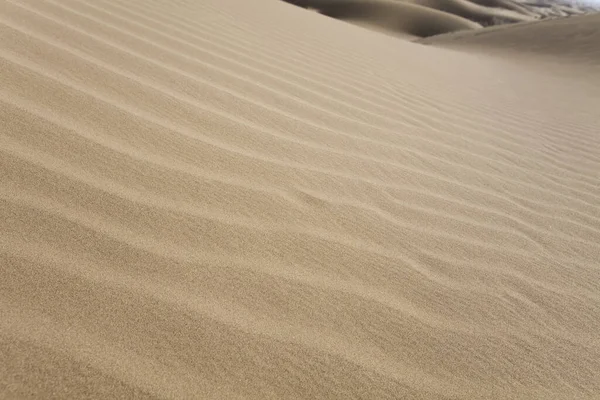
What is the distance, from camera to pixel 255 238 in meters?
1.57

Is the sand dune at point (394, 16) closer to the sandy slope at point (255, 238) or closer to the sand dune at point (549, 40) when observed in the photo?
the sand dune at point (549, 40)

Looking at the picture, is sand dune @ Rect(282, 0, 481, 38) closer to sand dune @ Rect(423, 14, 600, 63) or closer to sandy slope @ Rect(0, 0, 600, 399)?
sand dune @ Rect(423, 14, 600, 63)

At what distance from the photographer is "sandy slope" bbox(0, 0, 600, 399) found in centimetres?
118

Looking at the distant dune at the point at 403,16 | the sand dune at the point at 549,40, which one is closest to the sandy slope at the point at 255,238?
the sand dune at the point at 549,40

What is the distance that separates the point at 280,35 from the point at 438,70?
141 centimetres

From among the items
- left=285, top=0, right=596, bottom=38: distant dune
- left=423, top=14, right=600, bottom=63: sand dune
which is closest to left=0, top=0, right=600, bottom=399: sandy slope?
left=423, top=14, right=600, bottom=63: sand dune

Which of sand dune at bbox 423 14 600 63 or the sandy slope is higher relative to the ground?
sand dune at bbox 423 14 600 63

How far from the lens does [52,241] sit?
134 cm

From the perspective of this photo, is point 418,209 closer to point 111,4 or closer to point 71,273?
point 71,273

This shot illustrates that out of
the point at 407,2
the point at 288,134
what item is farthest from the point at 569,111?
the point at 407,2

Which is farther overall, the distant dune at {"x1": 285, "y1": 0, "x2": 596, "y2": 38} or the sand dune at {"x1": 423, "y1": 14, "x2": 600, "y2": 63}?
the distant dune at {"x1": 285, "y1": 0, "x2": 596, "y2": 38}

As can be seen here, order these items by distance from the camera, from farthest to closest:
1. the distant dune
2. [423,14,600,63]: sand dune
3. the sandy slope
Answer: the distant dune → [423,14,600,63]: sand dune → the sandy slope

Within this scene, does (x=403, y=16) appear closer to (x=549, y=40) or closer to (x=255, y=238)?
(x=549, y=40)

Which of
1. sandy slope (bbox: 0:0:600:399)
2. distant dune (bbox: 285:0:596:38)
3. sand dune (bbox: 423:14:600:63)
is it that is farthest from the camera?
distant dune (bbox: 285:0:596:38)
